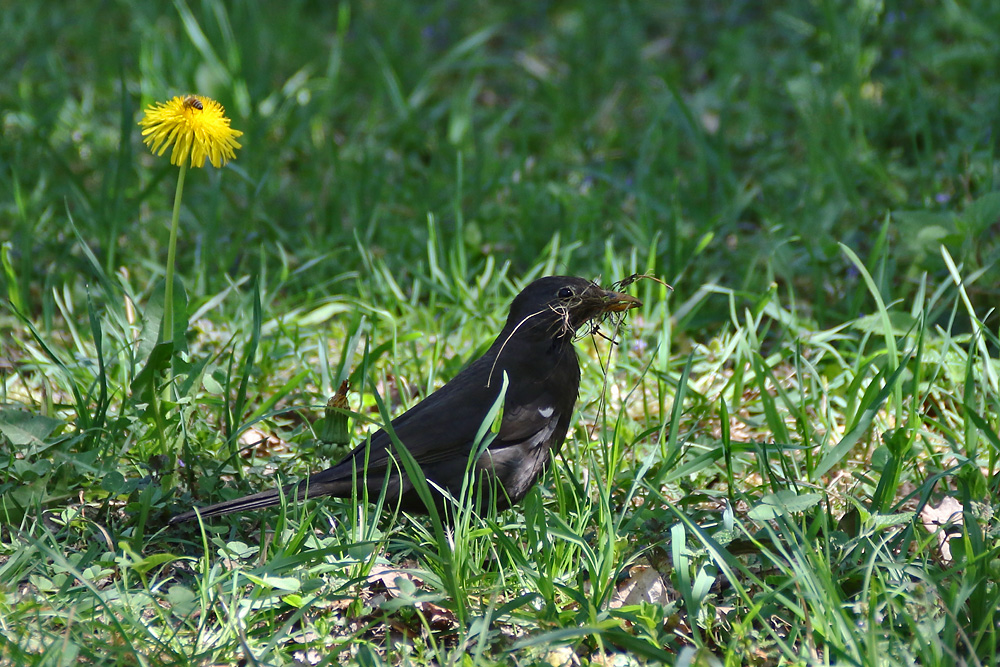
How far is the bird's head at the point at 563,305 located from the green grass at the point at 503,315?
20 cm

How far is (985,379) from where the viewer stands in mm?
2932

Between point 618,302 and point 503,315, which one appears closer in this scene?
point 618,302

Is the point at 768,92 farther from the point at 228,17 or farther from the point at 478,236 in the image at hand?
the point at 228,17

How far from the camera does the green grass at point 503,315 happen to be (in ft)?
7.36

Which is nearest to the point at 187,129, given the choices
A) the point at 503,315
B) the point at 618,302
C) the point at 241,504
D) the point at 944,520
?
the point at 241,504

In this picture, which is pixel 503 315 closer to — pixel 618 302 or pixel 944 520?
pixel 618 302

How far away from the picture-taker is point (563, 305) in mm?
2768

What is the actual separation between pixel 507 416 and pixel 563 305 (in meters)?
0.36

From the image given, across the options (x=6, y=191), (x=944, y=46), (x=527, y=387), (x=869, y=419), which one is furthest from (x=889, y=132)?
(x=6, y=191)

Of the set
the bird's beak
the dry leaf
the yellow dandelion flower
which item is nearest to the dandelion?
the yellow dandelion flower

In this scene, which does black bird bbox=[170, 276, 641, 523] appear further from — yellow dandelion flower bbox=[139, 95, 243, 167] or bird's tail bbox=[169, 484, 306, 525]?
yellow dandelion flower bbox=[139, 95, 243, 167]

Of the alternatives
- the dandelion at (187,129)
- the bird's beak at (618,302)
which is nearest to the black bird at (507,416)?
the bird's beak at (618,302)

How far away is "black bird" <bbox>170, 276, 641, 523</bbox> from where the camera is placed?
2650 millimetres

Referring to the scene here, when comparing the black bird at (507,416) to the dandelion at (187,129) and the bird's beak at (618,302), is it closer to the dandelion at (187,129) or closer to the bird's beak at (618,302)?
the bird's beak at (618,302)
